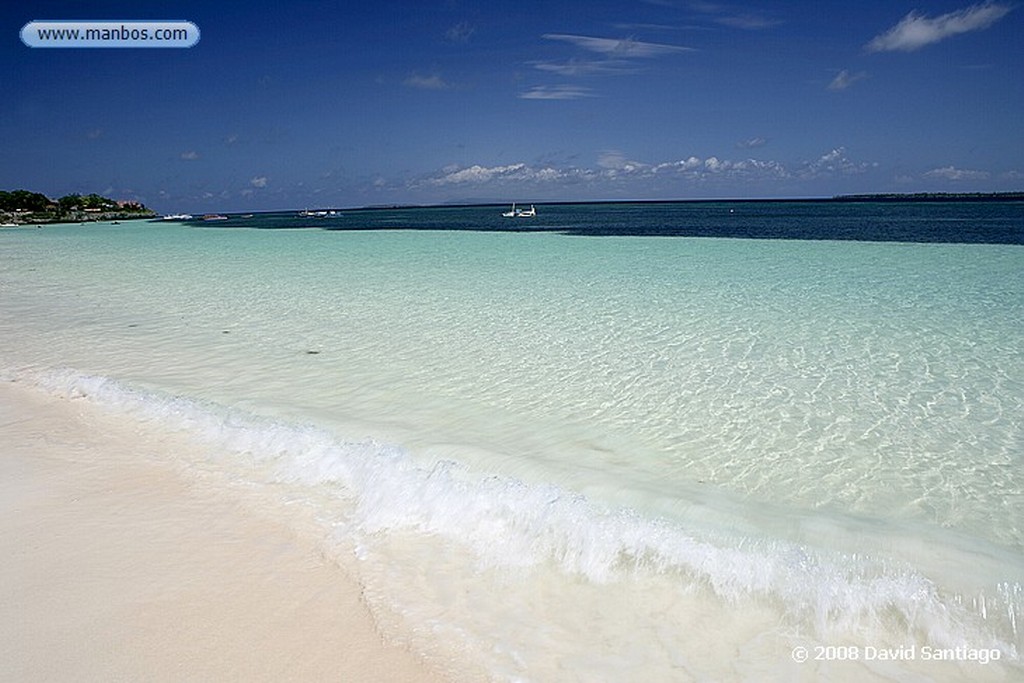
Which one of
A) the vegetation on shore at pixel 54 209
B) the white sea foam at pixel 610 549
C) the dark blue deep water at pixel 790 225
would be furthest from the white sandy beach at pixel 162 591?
the vegetation on shore at pixel 54 209

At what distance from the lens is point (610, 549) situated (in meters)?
3.37

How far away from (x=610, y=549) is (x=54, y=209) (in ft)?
446

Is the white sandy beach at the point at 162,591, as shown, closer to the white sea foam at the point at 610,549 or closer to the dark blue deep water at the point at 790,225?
the white sea foam at the point at 610,549

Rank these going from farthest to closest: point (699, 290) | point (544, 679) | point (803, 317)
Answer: point (699, 290)
point (803, 317)
point (544, 679)

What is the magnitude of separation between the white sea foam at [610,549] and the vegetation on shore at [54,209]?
104m

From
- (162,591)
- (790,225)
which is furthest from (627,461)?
(790,225)

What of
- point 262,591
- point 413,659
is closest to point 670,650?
point 413,659

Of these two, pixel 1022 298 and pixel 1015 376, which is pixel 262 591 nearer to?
pixel 1015 376

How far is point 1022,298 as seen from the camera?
446 inches

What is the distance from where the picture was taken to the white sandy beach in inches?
99.8

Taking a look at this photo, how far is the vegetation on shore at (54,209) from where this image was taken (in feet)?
303

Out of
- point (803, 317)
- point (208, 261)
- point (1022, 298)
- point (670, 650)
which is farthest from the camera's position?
point (208, 261)

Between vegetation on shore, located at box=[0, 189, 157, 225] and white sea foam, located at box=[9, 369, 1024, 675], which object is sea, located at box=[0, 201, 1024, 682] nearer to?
white sea foam, located at box=[9, 369, 1024, 675]

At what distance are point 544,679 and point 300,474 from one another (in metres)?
2.53
